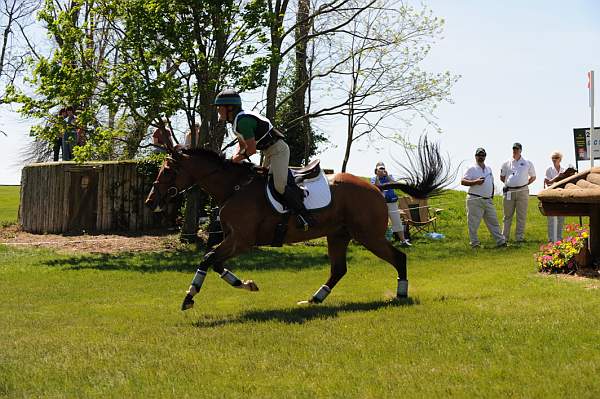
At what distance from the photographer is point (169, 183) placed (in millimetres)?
10883

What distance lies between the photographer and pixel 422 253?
64.1 feet

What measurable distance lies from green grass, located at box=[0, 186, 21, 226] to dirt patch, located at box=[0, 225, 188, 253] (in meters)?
3.78

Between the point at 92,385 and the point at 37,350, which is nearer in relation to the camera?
the point at 92,385

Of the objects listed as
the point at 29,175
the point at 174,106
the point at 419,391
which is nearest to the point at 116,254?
the point at 174,106

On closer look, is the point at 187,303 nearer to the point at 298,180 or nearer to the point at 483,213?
the point at 298,180

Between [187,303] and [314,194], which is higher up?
[314,194]

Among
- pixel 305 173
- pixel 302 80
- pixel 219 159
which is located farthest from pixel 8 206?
pixel 305 173

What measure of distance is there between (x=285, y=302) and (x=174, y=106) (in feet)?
33.4

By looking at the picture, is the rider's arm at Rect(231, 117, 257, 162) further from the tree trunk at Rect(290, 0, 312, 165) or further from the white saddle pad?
the tree trunk at Rect(290, 0, 312, 165)

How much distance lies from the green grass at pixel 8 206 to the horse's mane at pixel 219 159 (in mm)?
17790

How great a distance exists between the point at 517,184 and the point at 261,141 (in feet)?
36.7

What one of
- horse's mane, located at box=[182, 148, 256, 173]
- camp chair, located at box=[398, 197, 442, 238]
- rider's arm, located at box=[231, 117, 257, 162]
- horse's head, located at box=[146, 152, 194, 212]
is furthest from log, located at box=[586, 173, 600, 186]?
camp chair, located at box=[398, 197, 442, 238]

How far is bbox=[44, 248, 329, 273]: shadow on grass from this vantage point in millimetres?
17594

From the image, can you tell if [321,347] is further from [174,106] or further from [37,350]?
[174,106]
